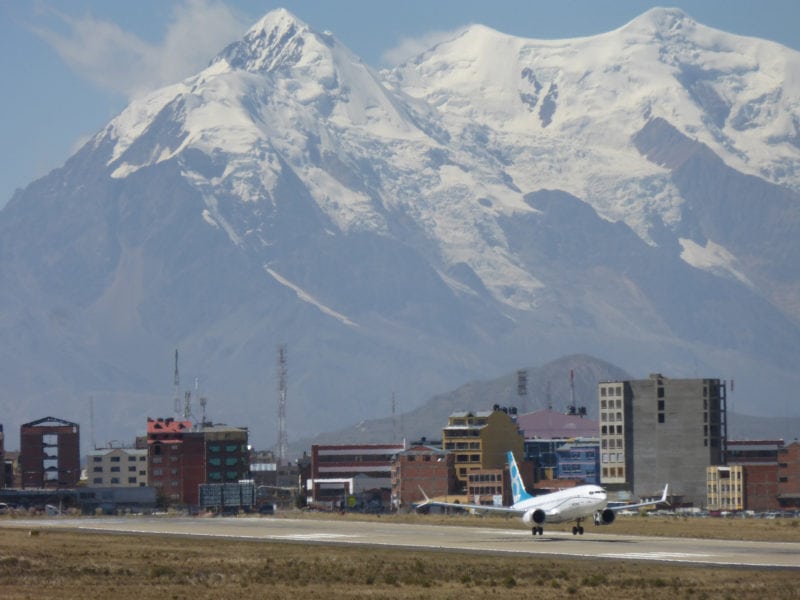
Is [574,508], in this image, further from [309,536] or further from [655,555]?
[655,555]

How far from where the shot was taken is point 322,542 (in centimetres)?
17900

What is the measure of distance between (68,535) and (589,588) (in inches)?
3245

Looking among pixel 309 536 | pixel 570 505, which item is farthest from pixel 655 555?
pixel 309 536

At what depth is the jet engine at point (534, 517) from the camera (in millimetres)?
184000

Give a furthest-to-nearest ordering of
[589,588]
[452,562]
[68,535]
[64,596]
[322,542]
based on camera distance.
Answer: [68,535], [322,542], [452,562], [589,588], [64,596]

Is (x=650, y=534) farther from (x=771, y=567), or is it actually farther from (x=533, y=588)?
(x=533, y=588)

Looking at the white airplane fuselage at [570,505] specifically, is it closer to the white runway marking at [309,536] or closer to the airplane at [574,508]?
the airplane at [574,508]

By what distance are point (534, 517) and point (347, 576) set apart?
55.4 m

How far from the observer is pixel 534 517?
184750 mm

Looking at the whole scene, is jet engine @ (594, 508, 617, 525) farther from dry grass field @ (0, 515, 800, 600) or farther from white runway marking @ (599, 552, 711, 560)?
dry grass field @ (0, 515, 800, 600)

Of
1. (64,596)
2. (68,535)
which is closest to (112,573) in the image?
(64,596)

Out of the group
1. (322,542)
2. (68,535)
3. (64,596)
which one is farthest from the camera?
(68,535)

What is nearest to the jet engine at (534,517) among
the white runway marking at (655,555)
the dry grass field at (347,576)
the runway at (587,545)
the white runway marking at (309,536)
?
the runway at (587,545)

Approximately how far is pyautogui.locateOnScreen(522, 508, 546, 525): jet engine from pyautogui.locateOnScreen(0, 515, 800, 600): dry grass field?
2666 cm
